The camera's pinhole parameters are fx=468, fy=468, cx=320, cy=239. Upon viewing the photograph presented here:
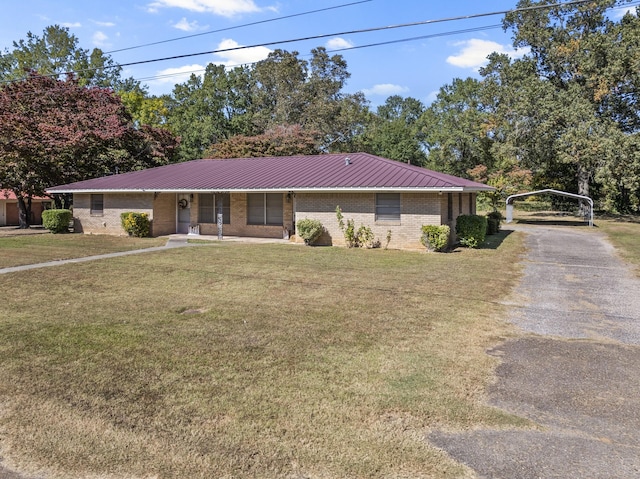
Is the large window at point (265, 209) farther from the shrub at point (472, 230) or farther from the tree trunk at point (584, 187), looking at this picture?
the tree trunk at point (584, 187)

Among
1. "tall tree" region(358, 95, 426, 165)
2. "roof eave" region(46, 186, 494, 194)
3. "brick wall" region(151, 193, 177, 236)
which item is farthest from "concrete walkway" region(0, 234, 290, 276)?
"tall tree" region(358, 95, 426, 165)

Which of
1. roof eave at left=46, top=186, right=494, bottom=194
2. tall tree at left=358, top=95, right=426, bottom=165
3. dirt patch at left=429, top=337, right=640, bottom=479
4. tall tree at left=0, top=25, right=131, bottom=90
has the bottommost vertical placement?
dirt patch at left=429, top=337, right=640, bottom=479

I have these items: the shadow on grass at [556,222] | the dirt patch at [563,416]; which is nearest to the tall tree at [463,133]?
the shadow on grass at [556,222]

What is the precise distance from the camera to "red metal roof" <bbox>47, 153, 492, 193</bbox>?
678 inches

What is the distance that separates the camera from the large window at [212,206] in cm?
2156

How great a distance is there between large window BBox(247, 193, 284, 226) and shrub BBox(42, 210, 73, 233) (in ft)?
32.4

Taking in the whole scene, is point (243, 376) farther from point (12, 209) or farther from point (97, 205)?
point (12, 209)

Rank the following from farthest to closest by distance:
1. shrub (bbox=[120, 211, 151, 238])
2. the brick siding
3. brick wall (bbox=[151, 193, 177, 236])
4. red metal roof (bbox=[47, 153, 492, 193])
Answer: brick wall (bbox=[151, 193, 177, 236]) < shrub (bbox=[120, 211, 151, 238]) < red metal roof (bbox=[47, 153, 492, 193]) < the brick siding

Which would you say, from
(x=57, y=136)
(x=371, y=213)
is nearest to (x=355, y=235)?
(x=371, y=213)

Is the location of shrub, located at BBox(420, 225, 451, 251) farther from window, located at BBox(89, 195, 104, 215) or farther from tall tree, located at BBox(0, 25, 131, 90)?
tall tree, located at BBox(0, 25, 131, 90)

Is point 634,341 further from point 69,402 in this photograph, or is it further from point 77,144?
point 77,144

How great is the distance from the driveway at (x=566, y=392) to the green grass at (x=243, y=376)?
0.24 m

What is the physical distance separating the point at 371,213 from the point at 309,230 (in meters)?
2.43

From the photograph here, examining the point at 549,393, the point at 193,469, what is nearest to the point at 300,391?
the point at 193,469
